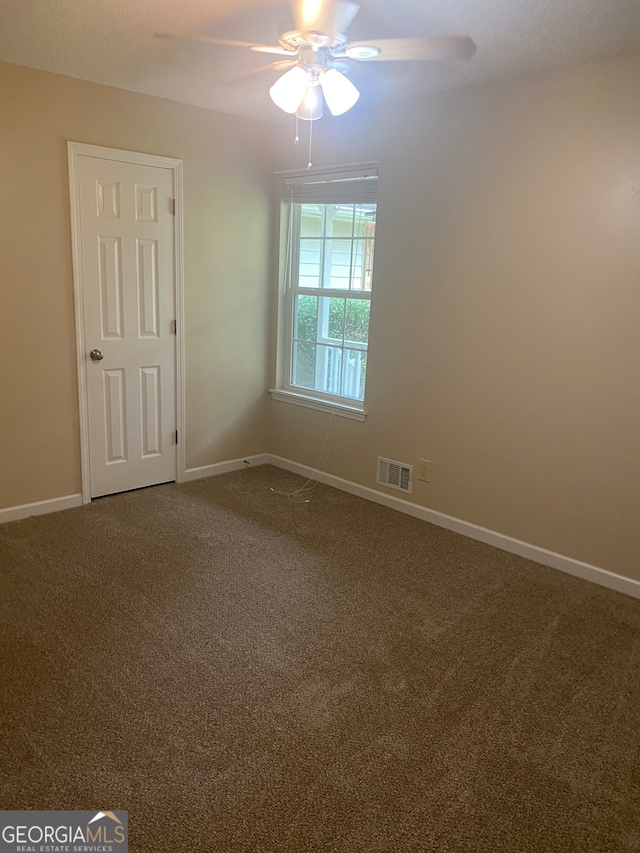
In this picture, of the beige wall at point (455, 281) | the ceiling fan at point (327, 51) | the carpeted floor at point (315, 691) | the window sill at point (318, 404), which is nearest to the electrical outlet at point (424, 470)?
the beige wall at point (455, 281)

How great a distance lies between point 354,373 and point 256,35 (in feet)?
6.84

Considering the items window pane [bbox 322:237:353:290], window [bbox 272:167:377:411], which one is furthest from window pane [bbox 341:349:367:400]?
window pane [bbox 322:237:353:290]

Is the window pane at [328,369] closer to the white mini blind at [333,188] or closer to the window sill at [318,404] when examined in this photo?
the window sill at [318,404]

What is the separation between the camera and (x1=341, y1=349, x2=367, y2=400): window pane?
4094 mm

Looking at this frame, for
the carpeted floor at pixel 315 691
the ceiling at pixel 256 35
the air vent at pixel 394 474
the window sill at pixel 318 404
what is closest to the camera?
the carpeted floor at pixel 315 691

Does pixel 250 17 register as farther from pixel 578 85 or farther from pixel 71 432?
pixel 71 432

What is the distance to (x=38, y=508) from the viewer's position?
361cm

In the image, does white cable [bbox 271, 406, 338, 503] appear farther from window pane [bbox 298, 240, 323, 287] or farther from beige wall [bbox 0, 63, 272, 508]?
window pane [bbox 298, 240, 323, 287]

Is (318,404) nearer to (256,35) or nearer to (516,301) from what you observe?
(516,301)

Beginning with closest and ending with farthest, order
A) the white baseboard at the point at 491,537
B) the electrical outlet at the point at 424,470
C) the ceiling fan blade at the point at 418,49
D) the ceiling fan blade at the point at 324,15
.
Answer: the ceiling fan blade at the point at 324,15 < the ceiling fan blade at the point at 418,49 < the white baseboard at the point at 491,537 < the electrical outlet at the point at 424,470

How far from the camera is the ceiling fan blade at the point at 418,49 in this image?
7.98 feet

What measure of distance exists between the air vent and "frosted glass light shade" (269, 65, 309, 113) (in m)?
2.15

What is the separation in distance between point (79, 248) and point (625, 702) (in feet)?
11.3

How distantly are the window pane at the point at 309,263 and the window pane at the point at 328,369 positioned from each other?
1.55 ft
